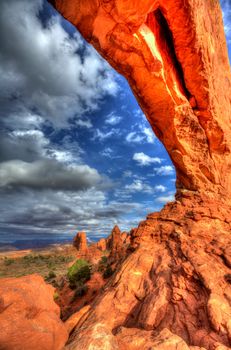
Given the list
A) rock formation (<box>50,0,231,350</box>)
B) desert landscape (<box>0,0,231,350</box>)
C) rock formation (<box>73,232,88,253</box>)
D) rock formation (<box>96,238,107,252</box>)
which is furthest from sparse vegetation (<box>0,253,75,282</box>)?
rock formation (<box>50,0,231,350</box>)

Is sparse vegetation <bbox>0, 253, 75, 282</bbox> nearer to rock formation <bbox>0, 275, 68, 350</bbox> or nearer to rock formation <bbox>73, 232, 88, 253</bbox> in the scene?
rock formation <bbox>73, 232, 88, 253</bbox>

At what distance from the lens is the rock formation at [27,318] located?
20.3 feet

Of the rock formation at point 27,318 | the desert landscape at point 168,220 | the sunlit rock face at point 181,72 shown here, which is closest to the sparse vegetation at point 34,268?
the desert landscape at point 168,220

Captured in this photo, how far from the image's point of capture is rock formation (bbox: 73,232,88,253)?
91738mm

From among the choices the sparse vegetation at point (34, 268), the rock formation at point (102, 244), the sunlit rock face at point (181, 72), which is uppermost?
the sunlit rock face at point (181, 72)

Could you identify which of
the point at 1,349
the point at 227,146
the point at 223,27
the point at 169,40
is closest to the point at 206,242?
the point at 227,146

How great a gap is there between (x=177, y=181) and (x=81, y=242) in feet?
278

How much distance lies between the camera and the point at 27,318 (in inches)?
287

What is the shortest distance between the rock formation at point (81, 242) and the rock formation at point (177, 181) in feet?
278

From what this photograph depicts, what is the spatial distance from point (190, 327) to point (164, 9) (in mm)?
16505

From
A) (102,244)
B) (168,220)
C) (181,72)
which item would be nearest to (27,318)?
(168,220)

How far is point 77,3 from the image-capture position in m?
10.1

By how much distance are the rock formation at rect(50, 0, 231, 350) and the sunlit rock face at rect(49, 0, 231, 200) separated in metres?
0.06

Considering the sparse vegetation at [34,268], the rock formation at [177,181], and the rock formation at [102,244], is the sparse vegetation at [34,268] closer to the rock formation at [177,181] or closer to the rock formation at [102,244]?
the rock formation at [102,244]
